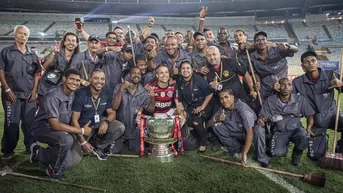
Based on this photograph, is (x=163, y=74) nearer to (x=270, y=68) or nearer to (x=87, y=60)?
(x=87, y=60)

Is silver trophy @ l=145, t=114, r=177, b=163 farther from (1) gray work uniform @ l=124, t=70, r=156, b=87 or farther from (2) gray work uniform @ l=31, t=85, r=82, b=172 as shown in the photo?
(2) gray work uniform @ l=31, t=85, r=82, b=172

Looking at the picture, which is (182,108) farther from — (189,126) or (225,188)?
(225,188)

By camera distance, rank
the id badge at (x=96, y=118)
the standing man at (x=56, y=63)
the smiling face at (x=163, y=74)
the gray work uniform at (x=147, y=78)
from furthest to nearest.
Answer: the gray work uniform at (x=147, y=78), the standing man at (x=56, y=63), the smiling face at (x=163, y=74), the id badge at (x=96, y=118)

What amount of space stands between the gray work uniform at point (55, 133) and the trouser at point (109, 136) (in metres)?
0.64

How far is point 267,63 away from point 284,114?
1.29 meters

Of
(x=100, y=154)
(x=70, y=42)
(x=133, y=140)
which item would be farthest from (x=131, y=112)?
(x=70, y=42)

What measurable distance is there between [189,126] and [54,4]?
29.1 m

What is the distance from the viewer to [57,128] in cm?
383

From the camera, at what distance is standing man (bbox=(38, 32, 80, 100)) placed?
496 centimetres

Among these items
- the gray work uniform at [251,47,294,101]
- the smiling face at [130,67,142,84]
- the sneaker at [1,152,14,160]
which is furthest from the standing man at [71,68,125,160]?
the gray work uniform at [251,47,294,101]

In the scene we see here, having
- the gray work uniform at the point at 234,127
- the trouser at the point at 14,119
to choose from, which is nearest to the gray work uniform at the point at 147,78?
the gray work uniform at the point at 234,127

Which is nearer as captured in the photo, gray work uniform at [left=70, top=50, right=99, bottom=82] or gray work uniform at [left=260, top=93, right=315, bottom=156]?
gray work uniform at [left=260, top=93, right=315, bottom=156]

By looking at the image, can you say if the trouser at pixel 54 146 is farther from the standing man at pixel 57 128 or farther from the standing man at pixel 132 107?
the standing man at pixel 132 107

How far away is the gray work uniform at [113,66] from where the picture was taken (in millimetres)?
5684
